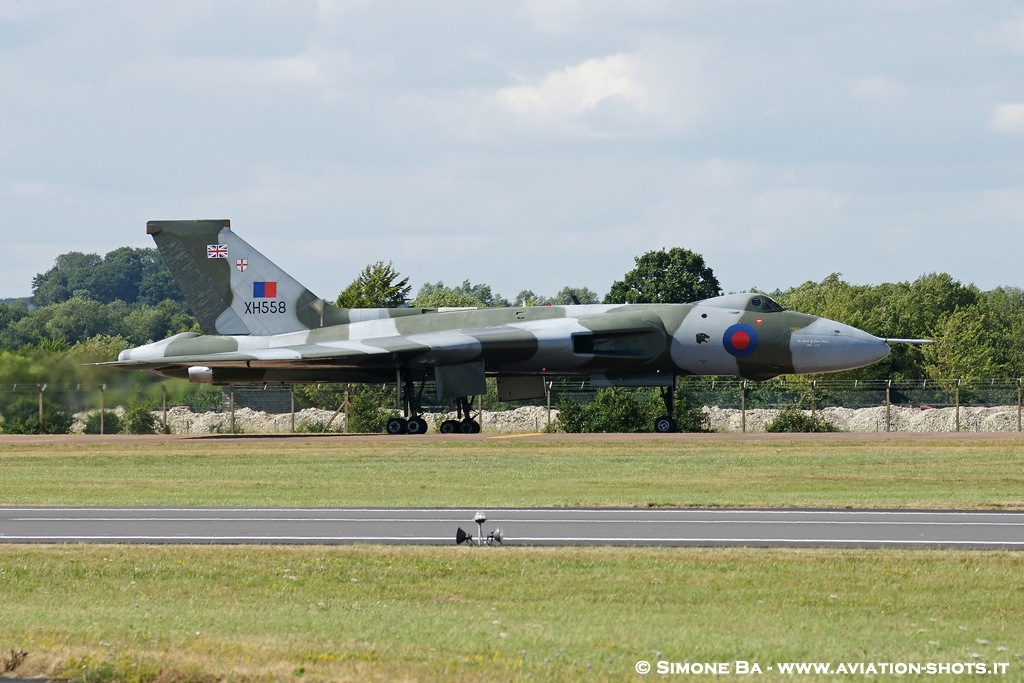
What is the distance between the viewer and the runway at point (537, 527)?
50.5ft

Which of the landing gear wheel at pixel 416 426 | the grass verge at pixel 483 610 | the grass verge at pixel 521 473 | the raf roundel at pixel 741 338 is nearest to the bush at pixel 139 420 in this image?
the grass verge at pixel 521 473

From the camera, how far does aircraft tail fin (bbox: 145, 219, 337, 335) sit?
135ft

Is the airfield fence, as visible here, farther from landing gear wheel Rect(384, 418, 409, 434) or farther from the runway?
the runway

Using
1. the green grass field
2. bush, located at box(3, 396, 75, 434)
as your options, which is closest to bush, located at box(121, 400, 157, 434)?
bush, located at box(3, 396, 75, 434)

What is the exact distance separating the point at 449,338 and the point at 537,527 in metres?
22.0

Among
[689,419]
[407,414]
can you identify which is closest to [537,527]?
[407,414]

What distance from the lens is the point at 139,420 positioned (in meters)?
45.6

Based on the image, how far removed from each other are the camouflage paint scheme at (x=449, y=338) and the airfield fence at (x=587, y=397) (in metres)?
3.45

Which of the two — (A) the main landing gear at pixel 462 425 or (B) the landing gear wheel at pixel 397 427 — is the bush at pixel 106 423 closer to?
(B) the landing gear wheel at pixel 397 427

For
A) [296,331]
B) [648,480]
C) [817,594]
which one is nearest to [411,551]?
[817,594]

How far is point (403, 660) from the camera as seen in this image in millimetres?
9242

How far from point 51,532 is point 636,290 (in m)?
64.0

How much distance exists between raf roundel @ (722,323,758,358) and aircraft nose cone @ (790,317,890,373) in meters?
0.99

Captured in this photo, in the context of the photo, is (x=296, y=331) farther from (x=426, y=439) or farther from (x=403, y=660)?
(x=403, y=660)
